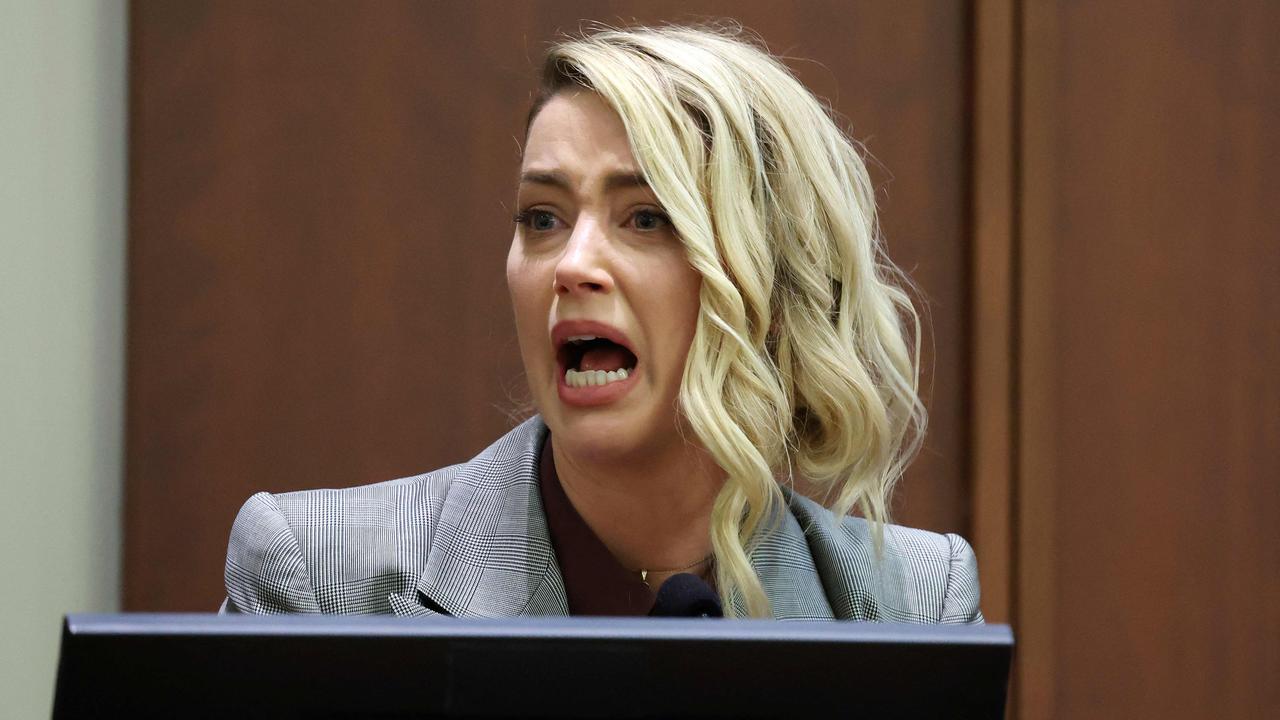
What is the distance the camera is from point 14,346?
1680 mm

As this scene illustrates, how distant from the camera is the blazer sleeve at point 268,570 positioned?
4.50 feet

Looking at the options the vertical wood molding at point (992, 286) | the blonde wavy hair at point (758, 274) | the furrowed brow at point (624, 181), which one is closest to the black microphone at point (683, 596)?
the blonde wavy hair at point (758, 274)

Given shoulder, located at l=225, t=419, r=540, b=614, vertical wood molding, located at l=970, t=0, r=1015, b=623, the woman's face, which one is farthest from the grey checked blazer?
vertical wood molding, located at l=970, t=0, r=1015, b=623

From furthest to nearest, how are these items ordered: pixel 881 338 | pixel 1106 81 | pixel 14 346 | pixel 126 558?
pixel 1106 81 < pixel 126 558 < pixel 14 346 < pixel 881 338

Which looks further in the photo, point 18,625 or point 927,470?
point 927,470

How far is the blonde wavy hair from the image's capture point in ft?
4.54

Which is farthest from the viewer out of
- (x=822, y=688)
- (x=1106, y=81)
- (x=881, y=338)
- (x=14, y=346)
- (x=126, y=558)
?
(x=1106, y=81)

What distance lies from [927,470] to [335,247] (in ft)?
3.21

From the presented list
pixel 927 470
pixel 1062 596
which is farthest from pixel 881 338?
pixel 1062 596

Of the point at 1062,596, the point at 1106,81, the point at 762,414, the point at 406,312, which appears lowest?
the point at 1062,596

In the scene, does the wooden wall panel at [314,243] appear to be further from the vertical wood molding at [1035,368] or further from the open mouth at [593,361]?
the open mouth at [593,361]

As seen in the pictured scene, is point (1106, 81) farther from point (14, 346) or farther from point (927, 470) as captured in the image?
point (14, 346)

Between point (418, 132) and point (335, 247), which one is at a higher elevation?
point (418, 132)

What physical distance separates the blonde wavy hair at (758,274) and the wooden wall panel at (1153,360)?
67cm
